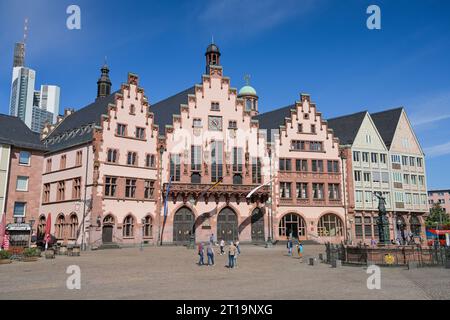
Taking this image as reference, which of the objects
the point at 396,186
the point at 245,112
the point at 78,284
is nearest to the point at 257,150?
the point at 245,112

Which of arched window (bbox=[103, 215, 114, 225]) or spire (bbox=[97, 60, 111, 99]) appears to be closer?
arched window (bbox=[103, 215, 114, 225])

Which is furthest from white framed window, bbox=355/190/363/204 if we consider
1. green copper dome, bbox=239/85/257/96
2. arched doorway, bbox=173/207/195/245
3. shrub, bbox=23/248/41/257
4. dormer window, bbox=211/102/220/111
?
shrub, bbox=23/248/41/257

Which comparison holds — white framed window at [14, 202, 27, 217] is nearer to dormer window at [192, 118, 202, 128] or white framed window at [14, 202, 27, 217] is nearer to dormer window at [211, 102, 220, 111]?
dormer window at [192, 118, 202, 128]

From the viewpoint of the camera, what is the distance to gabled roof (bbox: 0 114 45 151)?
44125mm

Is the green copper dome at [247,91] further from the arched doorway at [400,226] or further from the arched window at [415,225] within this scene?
the arched window at [415,225]

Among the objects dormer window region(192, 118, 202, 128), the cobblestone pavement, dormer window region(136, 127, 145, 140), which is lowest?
the cobblestone pavement

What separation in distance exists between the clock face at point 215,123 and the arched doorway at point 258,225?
12250 millimetres

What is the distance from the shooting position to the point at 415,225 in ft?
213

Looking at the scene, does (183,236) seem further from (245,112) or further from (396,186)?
(396,186)

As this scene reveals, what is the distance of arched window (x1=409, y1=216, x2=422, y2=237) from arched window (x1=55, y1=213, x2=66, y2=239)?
51287mm

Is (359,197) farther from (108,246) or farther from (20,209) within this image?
(20,209)

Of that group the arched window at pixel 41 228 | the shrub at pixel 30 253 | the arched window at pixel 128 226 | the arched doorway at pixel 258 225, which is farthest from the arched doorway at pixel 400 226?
the shrub at pixel 30 253

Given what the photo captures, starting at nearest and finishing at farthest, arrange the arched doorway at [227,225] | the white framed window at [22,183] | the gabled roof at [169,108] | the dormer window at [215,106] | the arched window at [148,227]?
the white framed window at [22,183] < the arched window at [148,227] < the arched doorway at [227,225] < the dormer window at [215,106] < the gabled roof at [169,108]

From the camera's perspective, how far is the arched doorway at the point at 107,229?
47.4 m
